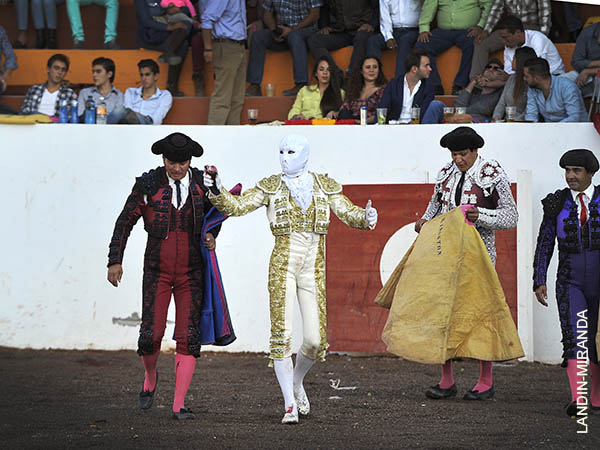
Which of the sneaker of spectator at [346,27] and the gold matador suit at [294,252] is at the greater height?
the sneaker of spectator at [346,27]

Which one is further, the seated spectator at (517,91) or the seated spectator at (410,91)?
the seated spectator at (410,91)

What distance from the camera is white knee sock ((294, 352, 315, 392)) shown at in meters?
6.89

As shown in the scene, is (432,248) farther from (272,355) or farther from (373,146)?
(373,146)

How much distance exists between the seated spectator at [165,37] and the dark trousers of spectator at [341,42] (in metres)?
1.42

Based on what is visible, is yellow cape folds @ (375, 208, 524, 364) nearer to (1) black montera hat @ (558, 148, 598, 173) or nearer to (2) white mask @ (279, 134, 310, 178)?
(1) black montera hat @ (558, 148, 598, 173)

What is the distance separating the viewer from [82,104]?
1089cm

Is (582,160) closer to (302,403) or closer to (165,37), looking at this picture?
(302,403)

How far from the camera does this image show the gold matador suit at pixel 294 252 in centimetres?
677

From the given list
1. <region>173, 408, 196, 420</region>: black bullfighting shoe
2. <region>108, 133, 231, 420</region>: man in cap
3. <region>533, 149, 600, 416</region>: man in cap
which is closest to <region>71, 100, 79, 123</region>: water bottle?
<region>108, 133, 231, 420</region>: man in cap

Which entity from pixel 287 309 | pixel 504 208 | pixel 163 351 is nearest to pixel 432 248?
pixel 504 208

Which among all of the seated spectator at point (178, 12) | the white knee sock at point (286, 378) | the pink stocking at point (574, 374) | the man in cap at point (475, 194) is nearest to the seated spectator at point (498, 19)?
the seated spectator at point (178, 12)

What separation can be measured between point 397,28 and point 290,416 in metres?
5.94

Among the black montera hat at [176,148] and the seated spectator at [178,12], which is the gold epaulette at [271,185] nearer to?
the black montera hat at [176,148]

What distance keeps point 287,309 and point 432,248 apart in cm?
129
